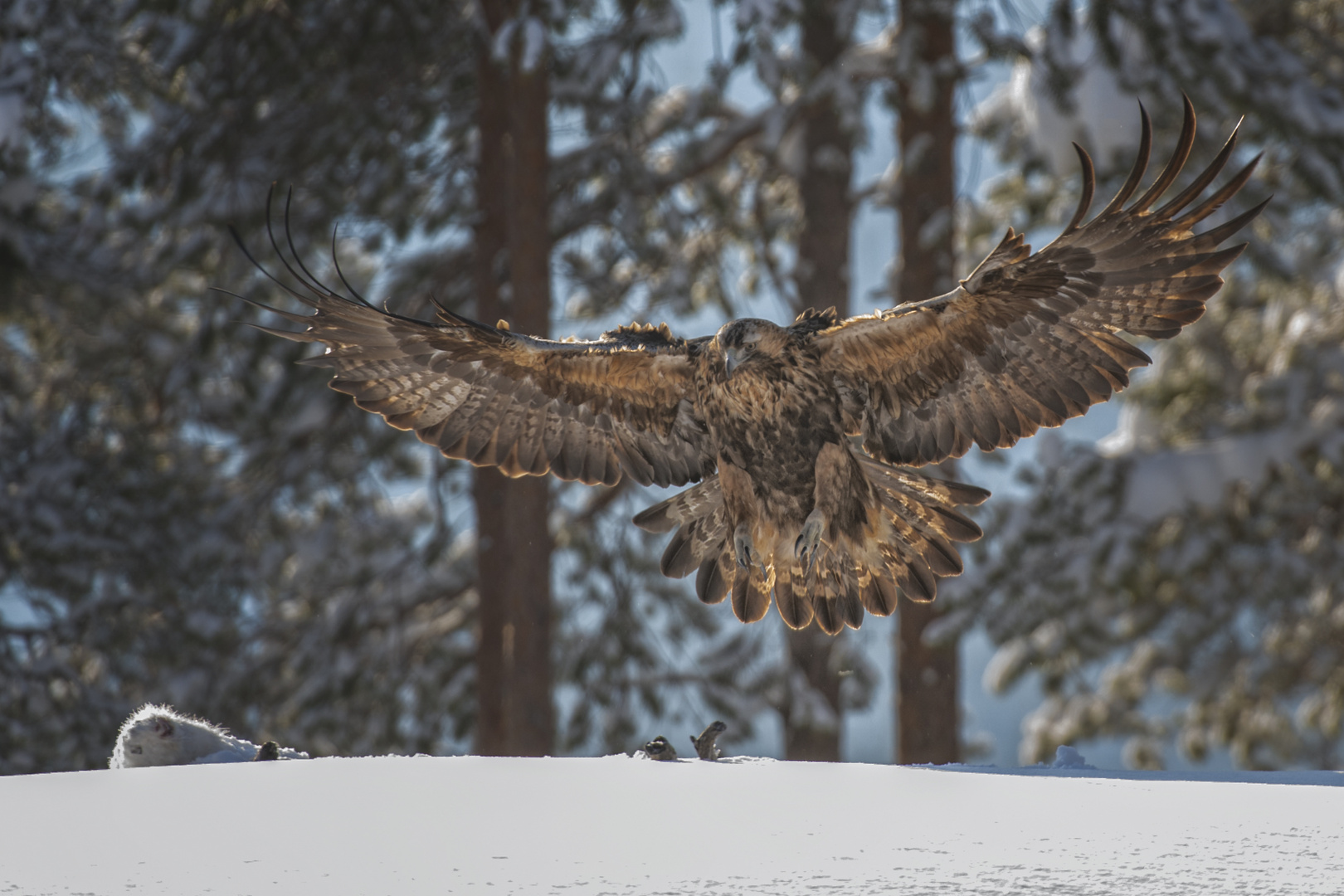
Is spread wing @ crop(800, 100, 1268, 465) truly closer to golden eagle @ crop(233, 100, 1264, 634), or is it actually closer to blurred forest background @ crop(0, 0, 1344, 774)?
golden eagle @ crop(233, 100, 1264, 634)

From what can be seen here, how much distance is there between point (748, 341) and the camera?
17.9ft

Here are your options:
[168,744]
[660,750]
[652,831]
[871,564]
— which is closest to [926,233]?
[871,564]

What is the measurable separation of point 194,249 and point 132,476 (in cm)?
214

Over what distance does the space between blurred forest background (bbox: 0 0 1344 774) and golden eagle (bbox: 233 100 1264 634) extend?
13.2 ft

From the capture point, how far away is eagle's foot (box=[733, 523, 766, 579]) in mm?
5816

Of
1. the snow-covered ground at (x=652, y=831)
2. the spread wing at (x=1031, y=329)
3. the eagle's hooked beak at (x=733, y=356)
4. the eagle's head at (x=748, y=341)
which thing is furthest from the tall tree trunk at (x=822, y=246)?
the snow-covered ground at (x=652, y=831)

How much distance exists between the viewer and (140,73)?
39.3 feet

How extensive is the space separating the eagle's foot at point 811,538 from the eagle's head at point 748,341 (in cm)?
75

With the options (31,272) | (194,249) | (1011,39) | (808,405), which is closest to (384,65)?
(194,249)

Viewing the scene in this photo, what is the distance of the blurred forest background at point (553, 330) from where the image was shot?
10.1m

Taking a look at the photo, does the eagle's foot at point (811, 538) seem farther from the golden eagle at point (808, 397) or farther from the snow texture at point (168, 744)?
the snow texture at point (168, 744)

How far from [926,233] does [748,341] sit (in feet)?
16.4

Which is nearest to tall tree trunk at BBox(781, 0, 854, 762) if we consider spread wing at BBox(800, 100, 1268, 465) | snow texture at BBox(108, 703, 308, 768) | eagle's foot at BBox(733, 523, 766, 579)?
eagle's foot at BBox(733, 523, 766, 579)

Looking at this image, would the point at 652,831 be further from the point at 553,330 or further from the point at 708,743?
the point at 553,330
